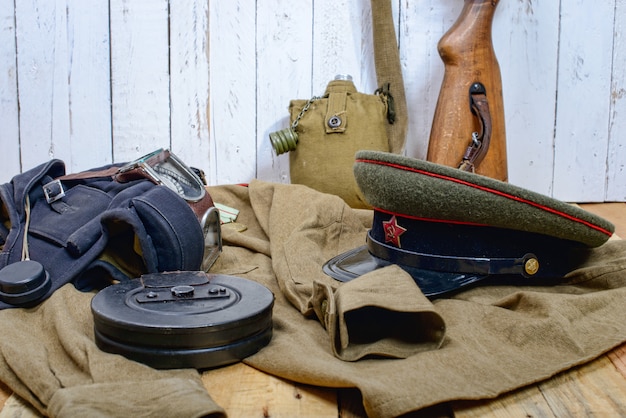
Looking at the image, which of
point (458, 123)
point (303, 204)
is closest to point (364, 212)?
point (303, 204)

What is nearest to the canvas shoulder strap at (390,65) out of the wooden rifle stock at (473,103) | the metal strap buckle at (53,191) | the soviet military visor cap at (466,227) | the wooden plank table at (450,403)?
the wooden rifle stock at (473,103)

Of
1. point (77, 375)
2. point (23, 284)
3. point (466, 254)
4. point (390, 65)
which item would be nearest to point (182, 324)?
point (77, 375)

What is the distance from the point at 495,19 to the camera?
231cm

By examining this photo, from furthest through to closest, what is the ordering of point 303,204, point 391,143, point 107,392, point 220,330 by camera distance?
point 391,143
point 303,204
point 220,330
point 107,392

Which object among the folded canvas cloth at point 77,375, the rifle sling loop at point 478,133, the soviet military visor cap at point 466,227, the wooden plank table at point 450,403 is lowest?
the wooden plank table at point 450,403

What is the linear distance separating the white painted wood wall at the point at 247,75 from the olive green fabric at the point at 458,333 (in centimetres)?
95

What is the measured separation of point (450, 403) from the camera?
907 millimetres

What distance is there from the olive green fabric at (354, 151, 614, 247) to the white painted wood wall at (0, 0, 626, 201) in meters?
1.20

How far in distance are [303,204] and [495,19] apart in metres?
1.11

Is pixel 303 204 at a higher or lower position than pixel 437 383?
higher

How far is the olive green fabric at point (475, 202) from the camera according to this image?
1.18 metres

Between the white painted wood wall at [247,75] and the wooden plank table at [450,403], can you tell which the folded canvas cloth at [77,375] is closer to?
the wooden plank table at [450,403]

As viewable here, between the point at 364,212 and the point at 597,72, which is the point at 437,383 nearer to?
the point at 364,212

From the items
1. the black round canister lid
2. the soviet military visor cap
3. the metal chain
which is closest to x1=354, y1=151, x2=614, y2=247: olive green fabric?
the soviet military visor cap
